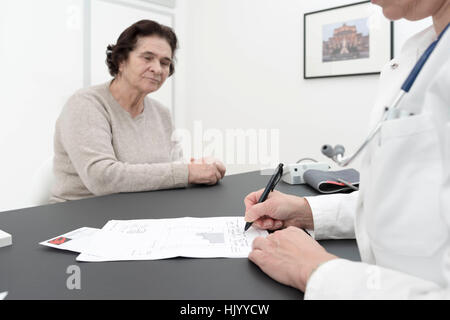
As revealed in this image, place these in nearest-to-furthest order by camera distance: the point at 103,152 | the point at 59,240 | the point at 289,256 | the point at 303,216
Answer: the point at 289,256 → the point at 59,240 → the point at 303,216 → the point at 103,152

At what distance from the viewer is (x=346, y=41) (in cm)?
247

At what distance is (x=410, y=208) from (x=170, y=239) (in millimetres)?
449

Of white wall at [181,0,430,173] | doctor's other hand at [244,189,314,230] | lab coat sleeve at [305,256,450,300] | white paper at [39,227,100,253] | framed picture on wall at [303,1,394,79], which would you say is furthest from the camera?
white wall at [181,0,430,173]

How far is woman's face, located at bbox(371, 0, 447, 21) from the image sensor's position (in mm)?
547

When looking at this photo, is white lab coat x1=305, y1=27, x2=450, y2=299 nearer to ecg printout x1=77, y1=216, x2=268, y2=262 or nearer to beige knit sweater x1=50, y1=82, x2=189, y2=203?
ecg printout x1=77, y1=216, x2=268, y2=262

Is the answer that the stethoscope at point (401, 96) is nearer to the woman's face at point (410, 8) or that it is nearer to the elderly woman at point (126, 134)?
the woman's face at point (410, 8)

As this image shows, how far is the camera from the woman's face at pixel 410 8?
21.5 inches

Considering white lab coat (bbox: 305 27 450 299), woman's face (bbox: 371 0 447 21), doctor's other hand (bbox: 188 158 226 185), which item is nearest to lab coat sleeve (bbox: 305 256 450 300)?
white lab coat (bbox: 305 27 450 299)

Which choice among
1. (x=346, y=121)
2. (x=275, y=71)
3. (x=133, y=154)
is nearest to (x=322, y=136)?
(x=346, y=121)

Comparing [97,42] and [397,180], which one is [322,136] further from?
[397,180]

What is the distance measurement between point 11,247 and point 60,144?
3.00 feet

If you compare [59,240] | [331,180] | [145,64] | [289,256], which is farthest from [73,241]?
[145,64]

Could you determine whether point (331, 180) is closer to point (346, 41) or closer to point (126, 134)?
point (126, 134)

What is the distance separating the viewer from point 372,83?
239cm
